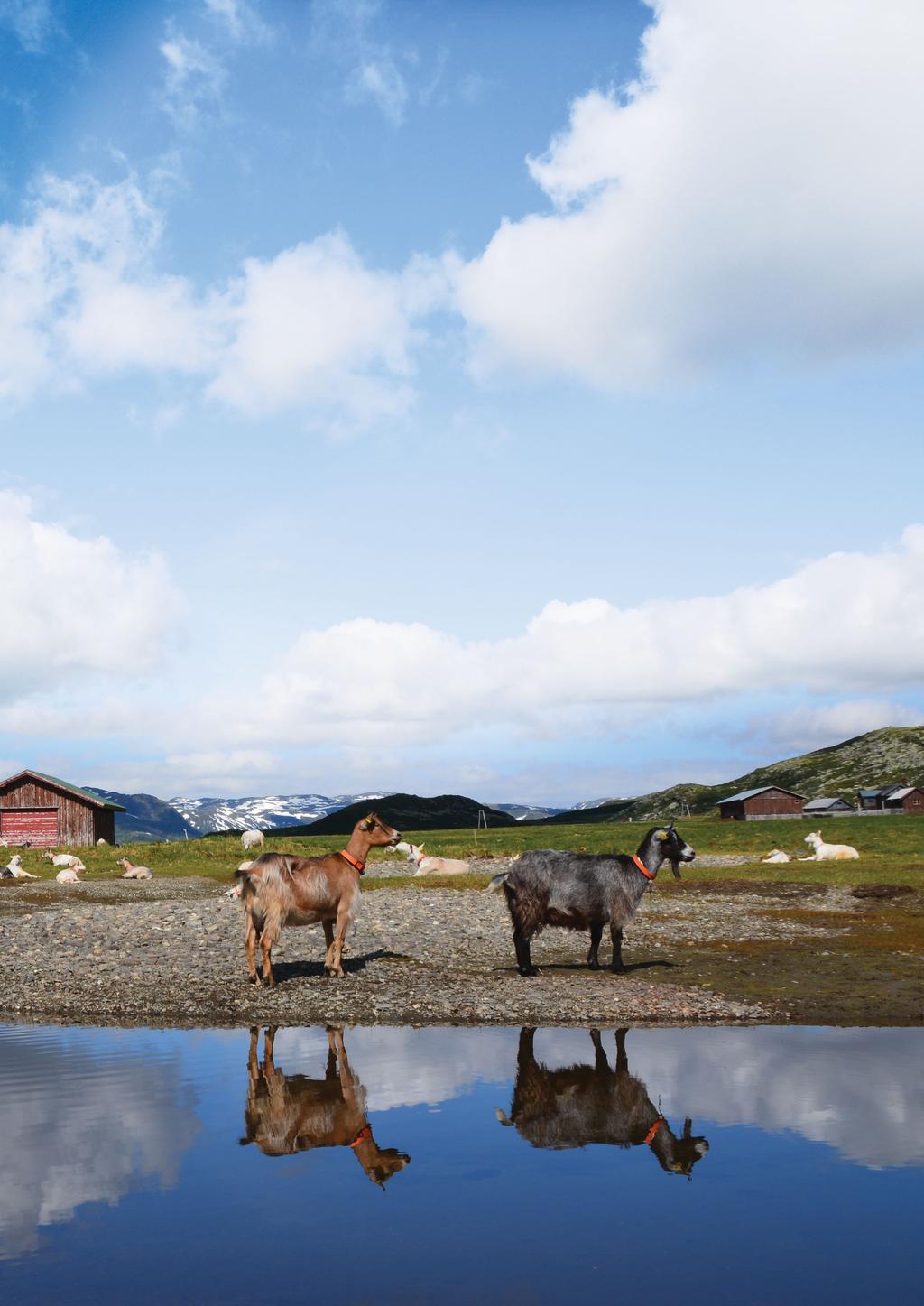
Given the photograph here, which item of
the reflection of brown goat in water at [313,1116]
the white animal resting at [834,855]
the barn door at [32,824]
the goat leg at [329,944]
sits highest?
the barn door at [32,824]

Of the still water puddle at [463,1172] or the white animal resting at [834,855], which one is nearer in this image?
the still water puddle at [463,1172]

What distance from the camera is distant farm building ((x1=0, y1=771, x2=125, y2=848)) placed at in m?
91.3

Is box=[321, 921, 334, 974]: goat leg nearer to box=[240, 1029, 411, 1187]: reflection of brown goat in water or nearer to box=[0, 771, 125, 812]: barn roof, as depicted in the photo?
box=[240, 1029, 411, 1187]: reflection of brown goat in water

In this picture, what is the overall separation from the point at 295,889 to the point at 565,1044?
6.90m

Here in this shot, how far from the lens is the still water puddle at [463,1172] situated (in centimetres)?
750

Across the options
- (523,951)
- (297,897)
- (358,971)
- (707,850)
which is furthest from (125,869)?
(707,850)

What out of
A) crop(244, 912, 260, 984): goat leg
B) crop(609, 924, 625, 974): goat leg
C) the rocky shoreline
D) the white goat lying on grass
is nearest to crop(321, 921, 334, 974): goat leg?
the rocky shoreline

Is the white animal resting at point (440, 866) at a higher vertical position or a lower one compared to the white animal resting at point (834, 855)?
higher

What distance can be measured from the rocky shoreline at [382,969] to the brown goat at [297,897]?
756 mm

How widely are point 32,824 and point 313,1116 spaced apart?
294 ft

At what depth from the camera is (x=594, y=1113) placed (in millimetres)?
11531

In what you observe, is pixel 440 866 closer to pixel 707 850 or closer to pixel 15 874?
pixel 15 874

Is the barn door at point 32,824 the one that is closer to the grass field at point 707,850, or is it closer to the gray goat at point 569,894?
the grass field at point 707,850

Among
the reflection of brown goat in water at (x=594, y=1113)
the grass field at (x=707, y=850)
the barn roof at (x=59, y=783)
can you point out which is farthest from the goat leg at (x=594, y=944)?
the barn roof at (x=59, y=783)
